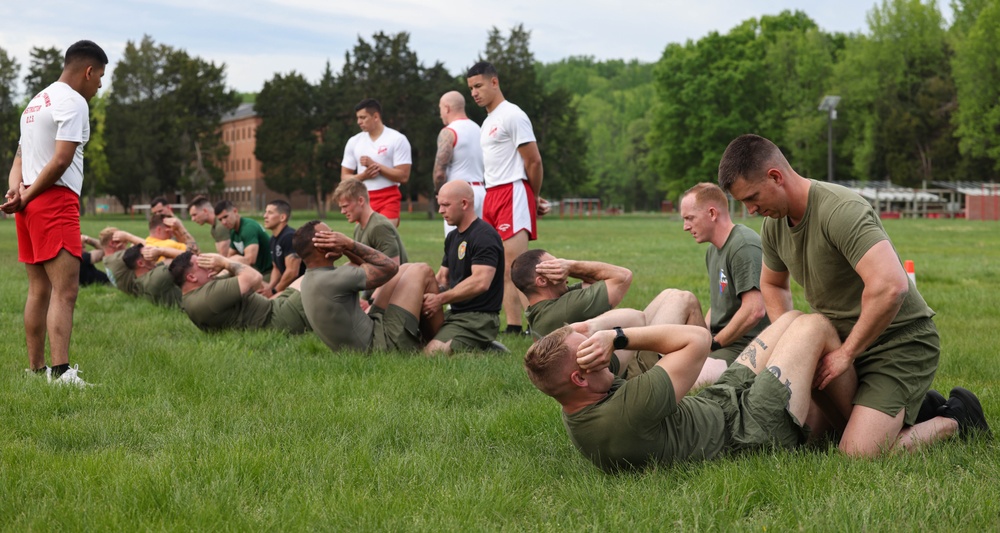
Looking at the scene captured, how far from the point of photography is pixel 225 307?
29.7 feet

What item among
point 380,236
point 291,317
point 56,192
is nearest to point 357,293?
point 380,236

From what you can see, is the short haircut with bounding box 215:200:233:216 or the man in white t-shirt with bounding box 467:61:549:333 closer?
the man in white t-shirt with bounding box 467:61:549:333

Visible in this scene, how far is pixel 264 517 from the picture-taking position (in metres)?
3.90

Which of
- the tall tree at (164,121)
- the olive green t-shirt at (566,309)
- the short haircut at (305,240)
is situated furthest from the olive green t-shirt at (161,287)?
the tall tree at (164,121)

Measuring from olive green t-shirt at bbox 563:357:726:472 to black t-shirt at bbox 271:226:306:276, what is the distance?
702cm

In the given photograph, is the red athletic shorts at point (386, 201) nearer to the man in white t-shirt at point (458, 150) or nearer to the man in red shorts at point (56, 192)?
the man in white t-shirt at point (458, 150)

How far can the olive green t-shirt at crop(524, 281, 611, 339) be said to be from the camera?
673 cm

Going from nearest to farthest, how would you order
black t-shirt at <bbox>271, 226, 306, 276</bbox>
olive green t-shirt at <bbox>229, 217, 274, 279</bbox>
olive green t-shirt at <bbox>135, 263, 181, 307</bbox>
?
black t-shirt at <bbox>271, 226, 306, 276</bbox> → olive green t-shirt at <bbox>135, 263, 181, 307</bbox> → olive green t-shirt at <bbox>229, 217, 274, 279</bbox>

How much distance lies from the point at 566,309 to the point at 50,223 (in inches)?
139

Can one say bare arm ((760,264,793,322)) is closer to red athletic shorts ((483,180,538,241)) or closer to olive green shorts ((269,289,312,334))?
red athletic shorts ((483,180,538,241))

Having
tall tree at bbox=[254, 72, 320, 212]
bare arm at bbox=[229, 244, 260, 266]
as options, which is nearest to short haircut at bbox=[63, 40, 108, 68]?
bare arm at bbox=[229, 244, 260, 266]

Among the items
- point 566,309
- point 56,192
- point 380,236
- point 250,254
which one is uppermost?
point 56,192

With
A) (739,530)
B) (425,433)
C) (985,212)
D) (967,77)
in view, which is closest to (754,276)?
(425,433)

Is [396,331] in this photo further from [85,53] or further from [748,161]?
[748,161]
